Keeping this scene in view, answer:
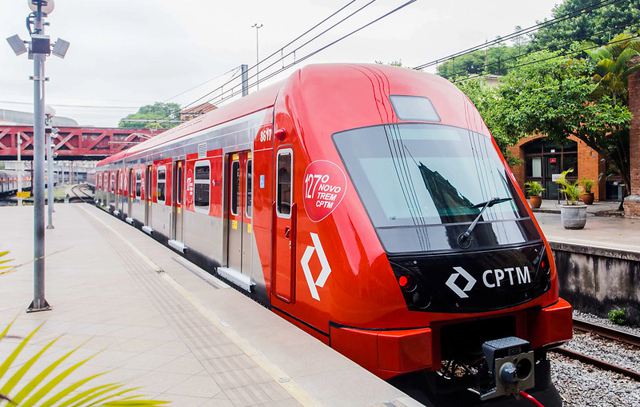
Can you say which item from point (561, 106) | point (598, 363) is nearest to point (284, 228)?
point (598, 363)

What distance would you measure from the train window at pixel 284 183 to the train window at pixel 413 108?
1.20 m

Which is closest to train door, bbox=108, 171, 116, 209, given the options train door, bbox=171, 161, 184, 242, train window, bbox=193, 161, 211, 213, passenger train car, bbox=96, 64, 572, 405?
train door, bbox=171, 161, 184, 242

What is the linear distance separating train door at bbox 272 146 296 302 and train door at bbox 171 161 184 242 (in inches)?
238

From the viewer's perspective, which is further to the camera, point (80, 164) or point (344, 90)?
point (80, 164)

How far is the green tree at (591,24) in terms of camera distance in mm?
32562

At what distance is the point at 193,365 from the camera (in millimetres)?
4688

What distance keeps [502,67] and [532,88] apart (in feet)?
112

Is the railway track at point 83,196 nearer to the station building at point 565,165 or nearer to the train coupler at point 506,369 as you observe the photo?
the station building at point 565,165

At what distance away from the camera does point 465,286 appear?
4.52 metres

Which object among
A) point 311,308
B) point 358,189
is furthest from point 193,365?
point 358,189

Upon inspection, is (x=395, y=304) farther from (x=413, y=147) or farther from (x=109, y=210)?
(x=109, y=210)

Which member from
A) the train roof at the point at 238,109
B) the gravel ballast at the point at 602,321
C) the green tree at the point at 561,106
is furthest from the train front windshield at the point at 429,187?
the green tree at the point at 561,106

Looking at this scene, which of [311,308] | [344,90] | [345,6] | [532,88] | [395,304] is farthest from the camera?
[532,88]

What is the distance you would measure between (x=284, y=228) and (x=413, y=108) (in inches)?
72.6
